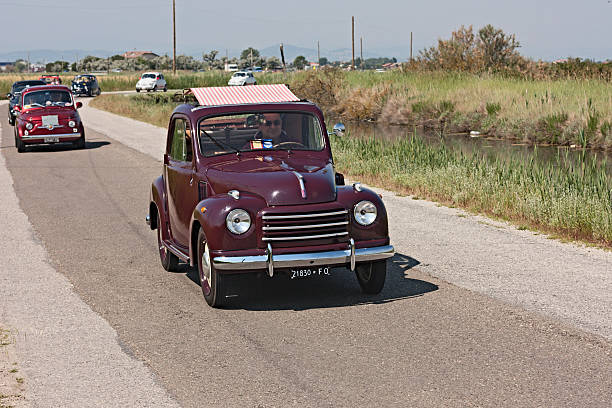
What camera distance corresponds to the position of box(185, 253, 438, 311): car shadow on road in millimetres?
7703

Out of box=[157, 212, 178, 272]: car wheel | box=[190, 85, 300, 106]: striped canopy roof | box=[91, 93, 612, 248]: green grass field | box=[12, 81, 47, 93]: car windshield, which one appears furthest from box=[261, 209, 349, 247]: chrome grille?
box=[12, 81, 47, 93]: car windshield

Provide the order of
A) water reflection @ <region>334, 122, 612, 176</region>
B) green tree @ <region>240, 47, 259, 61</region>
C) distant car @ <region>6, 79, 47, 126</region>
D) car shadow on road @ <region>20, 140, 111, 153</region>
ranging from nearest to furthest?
water reflection @ <region>334, 122, 612, 176</region> < car shadow on road @ <region>20, 140, 111, 153</region> < distant car @ <region>6, 79, 47, 126</region> < green tree @ <region>240, 47, 259, 61</region>

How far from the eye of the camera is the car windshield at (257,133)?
844 cm

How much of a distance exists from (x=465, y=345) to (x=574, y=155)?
2036 cm

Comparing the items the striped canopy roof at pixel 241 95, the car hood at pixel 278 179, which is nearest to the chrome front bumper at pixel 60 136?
the striped canopy roof at pixel 241 95

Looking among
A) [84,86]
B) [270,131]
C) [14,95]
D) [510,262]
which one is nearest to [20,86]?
[14,95]

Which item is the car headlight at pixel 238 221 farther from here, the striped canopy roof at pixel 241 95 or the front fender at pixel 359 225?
the striped canopy roof at pixel 241 95

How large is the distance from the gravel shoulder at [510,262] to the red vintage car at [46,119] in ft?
47.8

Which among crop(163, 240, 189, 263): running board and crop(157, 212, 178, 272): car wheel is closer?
crop(163, 240, 189, 263): running board

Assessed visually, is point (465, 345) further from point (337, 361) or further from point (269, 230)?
point (269, 230)

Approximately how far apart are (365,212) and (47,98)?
20.3m

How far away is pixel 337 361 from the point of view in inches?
238

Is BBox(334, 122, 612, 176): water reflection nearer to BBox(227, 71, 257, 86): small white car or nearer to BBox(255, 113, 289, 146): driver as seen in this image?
BBox(255, 113, 289, 146): driver

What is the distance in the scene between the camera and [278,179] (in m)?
7.41
